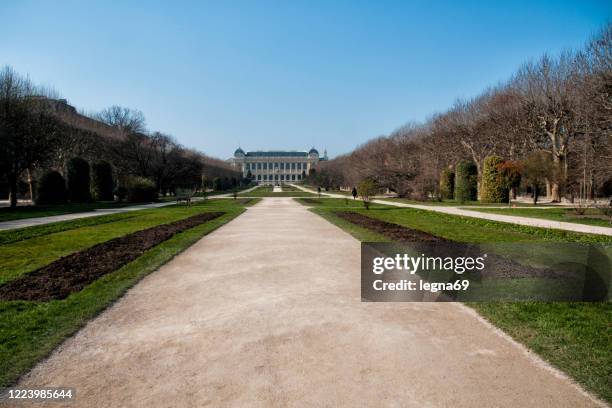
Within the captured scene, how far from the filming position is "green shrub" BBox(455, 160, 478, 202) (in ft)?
123

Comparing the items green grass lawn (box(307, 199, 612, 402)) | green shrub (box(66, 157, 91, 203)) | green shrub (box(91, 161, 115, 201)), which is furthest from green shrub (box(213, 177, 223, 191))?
green grass lawn (box(307, 199, 612, 402))

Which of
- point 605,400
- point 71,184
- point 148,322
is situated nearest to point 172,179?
point 71,184

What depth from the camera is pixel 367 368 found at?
380 cm

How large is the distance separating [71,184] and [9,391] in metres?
35.8

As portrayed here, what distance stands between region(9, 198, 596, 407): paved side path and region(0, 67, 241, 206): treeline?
28717 millimetres

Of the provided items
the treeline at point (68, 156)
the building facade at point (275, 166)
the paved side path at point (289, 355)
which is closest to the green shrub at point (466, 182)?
the treeline at point (68, 156)

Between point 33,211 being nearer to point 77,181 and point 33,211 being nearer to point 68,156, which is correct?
point 77,181

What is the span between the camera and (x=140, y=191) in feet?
124

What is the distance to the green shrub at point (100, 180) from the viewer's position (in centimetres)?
3856

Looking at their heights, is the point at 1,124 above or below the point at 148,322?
above

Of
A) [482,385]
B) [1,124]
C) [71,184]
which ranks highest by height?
[1,124]

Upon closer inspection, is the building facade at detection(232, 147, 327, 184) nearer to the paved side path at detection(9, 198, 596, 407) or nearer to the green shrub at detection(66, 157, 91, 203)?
the green shrub at detection(66, 157, 91, 203)

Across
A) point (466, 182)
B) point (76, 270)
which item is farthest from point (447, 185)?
point (76, 270)

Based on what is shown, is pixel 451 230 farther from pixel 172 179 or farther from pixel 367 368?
pixel 172 179
